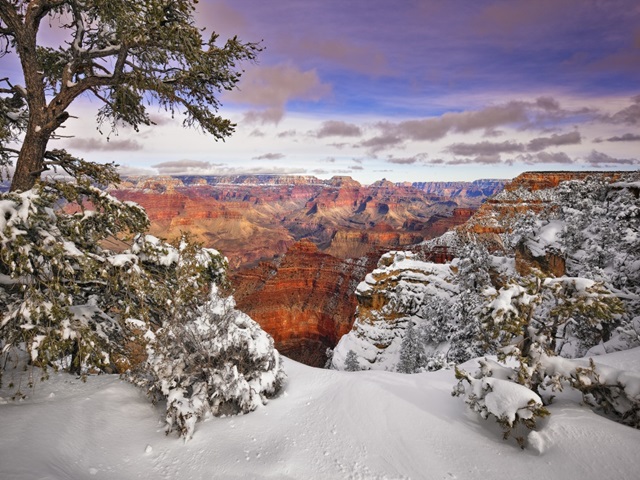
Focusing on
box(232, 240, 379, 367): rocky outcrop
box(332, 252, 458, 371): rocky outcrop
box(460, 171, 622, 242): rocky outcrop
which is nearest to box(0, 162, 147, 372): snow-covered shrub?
box(332, 252, 458, 371): rocky outcrop

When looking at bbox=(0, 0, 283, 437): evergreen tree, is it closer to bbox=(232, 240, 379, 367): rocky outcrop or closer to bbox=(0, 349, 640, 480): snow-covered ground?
bbox=(0, 349, 640, 480): snow-covered ground

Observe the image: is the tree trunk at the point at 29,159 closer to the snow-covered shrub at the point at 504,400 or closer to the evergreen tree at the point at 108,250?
the evergreen tree at the point at 108,250

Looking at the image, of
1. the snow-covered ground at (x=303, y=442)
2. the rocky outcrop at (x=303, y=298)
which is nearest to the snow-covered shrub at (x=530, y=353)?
the snow-covered ground at (x=303, y=442)

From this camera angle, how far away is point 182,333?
24.9 feet

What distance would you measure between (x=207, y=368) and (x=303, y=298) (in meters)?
70.2

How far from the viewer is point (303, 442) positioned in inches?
244

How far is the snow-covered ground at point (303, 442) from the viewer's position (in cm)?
482

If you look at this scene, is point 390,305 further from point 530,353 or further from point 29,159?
point 29,159

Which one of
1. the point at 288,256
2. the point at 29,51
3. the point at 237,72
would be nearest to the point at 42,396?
the point at 29,51

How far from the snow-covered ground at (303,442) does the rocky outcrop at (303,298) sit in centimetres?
5708

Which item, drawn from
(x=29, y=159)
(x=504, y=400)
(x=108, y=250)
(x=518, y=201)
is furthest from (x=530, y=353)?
(x=518, y=201)

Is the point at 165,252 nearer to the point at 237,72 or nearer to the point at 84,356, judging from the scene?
the point at 84,356

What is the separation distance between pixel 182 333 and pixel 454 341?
22.9 m

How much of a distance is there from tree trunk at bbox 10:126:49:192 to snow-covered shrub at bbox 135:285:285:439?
12.9 ft
